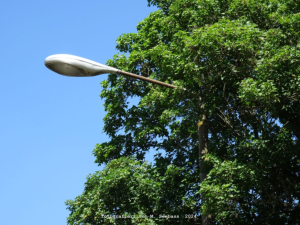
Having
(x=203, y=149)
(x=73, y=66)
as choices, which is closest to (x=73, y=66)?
(x=73, y=66)

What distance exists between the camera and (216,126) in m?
15.4

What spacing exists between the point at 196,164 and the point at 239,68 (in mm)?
5336

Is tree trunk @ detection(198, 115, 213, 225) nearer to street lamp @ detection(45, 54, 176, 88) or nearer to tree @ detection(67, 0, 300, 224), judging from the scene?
tree @ detection(67, 0, 300, 224)

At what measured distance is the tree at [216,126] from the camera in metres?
11.4

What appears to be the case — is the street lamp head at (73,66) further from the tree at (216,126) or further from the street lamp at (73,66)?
the tree at (216,126)

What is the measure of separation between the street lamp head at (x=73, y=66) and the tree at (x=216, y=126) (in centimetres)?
405

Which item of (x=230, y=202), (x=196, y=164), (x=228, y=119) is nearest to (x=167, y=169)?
(x=196, y=164)

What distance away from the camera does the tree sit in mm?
11406

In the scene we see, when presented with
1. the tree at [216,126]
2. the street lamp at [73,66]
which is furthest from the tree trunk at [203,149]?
the street lamp at [73,66]

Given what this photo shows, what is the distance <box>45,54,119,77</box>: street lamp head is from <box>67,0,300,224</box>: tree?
13.3 feet

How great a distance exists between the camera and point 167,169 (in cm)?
1570

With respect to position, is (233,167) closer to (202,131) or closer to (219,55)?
(219,55)

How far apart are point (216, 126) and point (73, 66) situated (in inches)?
317

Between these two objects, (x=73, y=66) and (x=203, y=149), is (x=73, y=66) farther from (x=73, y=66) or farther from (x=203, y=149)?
(x=203, y=149)
